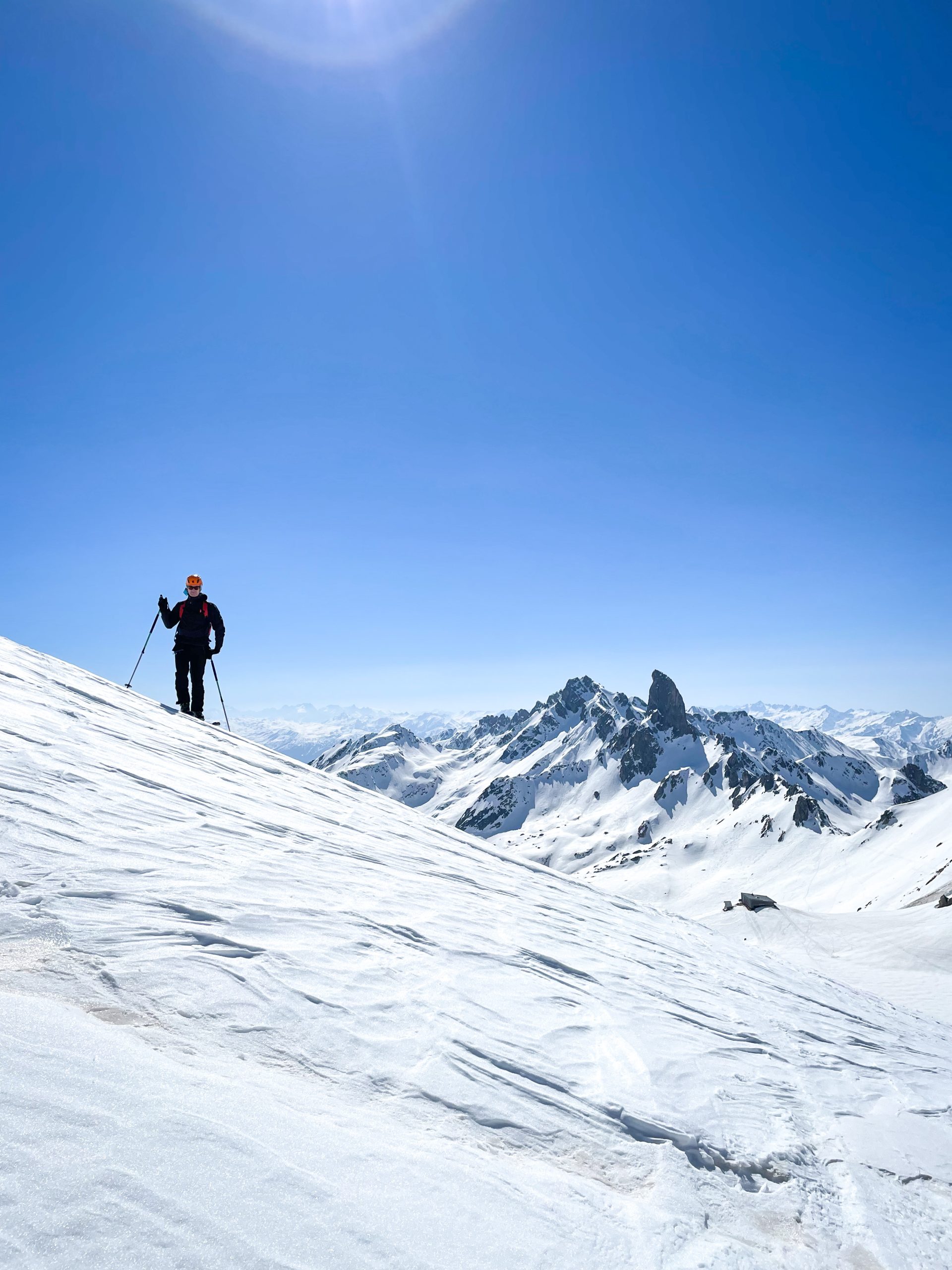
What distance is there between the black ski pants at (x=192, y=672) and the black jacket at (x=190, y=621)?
0.15 meters

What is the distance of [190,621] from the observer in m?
16.2

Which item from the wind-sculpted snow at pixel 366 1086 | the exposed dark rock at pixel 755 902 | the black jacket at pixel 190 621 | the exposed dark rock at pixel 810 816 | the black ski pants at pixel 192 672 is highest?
the black jacket at pixel 190 621

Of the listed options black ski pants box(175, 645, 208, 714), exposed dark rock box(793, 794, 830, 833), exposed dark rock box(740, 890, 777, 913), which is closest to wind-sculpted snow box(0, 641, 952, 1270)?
black ski pants box(175, 645, 208, 714)

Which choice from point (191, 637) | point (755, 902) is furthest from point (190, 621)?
point (755, 902)

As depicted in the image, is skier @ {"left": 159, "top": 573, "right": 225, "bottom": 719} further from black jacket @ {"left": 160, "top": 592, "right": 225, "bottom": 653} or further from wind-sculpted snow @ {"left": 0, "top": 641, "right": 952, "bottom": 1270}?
wind-sculpted snow @ {"left": 0, "top": 641, "right": 952, "bottom": 1270}

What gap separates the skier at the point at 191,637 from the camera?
1608cm

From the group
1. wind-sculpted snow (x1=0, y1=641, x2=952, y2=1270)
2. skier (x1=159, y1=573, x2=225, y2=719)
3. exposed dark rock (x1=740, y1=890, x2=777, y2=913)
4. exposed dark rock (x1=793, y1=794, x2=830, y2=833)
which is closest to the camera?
wind-sculpted snow (x1=0, y1=641, x2=952, y2=1270)

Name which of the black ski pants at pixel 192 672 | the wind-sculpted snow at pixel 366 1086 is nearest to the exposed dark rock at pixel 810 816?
the black ski pants at pixel 192 672

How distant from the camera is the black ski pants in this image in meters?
16.2

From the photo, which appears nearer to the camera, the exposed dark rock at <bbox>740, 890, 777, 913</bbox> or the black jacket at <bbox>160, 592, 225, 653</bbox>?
the black jacket at <bbox>160, 592, 225, 653</bbox>

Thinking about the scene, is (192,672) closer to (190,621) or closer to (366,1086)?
(190,621)

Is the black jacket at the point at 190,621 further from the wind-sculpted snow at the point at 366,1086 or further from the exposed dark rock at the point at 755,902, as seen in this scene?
the exposed dark rock at the point at 755,902

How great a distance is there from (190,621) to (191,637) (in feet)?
1.40

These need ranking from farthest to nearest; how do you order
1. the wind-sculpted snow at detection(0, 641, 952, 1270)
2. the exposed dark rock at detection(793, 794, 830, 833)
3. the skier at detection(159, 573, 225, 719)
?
the exposed dark rock at detection(793, 794, 830, 833), the skier at detection(159, 573, 225, 719), the wind-sculpted snow at detection(0, 641, 952, 1270)
